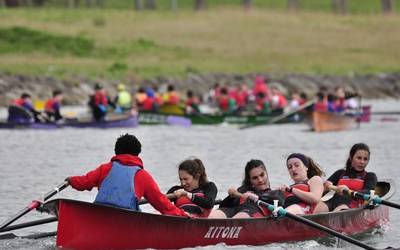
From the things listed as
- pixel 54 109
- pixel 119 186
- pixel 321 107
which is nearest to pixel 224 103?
pixel 321 107

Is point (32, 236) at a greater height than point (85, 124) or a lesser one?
greater

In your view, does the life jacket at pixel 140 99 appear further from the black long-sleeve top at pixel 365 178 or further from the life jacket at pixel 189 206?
the life jacket at pixel 189 206

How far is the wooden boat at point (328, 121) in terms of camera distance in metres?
37.1

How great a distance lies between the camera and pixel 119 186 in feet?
46.2

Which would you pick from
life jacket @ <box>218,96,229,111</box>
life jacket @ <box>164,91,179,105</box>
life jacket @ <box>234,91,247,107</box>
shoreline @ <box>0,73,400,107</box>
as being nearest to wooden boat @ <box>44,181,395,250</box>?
life jacket @ <box>164,91,179,105</box>

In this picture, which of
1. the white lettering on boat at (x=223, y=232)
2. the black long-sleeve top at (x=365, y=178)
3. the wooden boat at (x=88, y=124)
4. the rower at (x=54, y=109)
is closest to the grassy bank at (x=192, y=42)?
the wooden boat at (x=88, y=124)

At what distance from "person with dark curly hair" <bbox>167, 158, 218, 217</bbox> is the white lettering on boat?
0.48 m

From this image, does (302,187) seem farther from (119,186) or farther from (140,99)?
(140,99)

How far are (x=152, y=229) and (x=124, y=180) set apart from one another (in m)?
0.76

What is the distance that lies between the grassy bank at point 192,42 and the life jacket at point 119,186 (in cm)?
4137

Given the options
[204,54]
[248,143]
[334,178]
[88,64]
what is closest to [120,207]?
[334,178]

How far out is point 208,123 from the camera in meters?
39.5

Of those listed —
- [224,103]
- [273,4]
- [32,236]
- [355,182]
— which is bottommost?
[224,103]

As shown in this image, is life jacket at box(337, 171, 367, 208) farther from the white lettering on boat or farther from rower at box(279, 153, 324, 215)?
the white lettering on boat
